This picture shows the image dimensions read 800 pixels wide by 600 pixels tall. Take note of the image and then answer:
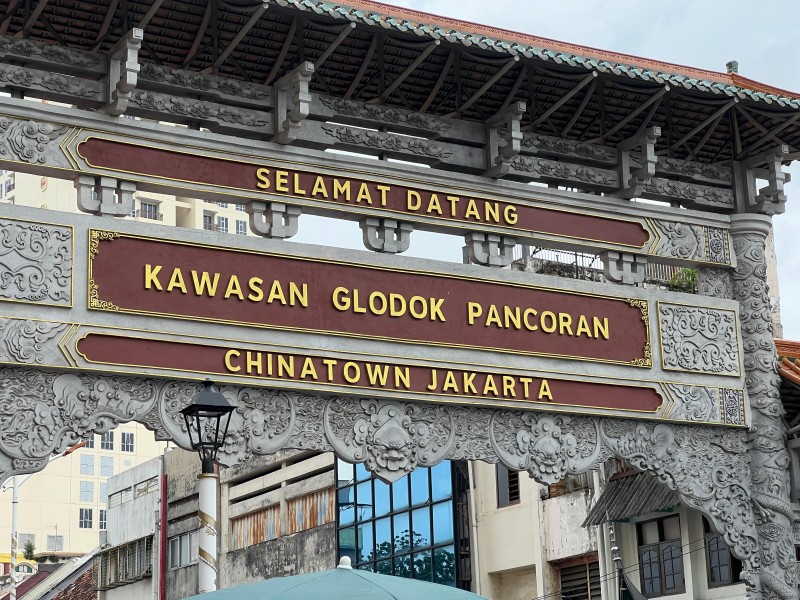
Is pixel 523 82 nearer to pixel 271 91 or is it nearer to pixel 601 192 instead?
pixel 601 192

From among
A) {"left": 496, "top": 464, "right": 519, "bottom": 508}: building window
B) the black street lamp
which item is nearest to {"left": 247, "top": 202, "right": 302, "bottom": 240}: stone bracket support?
the black street lamp

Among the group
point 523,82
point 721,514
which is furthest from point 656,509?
point 523,82

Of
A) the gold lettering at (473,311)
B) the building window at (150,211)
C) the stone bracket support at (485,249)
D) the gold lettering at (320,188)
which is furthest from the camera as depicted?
the building window at (150,211)

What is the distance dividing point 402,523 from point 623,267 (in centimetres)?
1323

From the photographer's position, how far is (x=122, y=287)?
11.4 meters

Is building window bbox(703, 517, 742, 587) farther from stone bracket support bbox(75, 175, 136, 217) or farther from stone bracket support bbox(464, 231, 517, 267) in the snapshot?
stone bracket support bbox(75, 175, 136, 217)

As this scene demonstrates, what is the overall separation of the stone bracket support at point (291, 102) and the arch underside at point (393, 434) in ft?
7.69

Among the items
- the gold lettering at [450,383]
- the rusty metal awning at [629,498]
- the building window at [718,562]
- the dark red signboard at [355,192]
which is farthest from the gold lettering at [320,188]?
the building window at [718,562]

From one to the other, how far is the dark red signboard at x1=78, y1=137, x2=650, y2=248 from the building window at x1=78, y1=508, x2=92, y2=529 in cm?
5110

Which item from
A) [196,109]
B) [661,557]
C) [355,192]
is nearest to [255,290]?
[355,192]

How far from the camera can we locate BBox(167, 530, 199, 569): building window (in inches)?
1380

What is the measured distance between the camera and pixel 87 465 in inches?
2440

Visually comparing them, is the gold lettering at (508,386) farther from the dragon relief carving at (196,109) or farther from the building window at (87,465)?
the building window at (87,465)

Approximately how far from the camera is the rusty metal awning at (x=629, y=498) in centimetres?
1716
